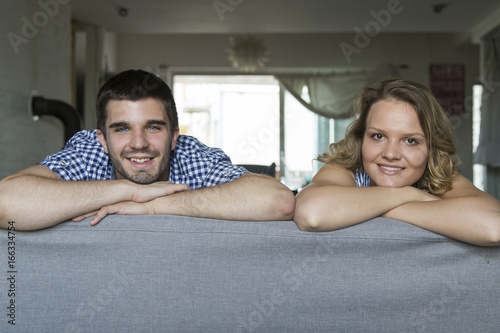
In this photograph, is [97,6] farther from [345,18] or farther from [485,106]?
[485,106]

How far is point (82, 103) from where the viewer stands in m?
5.70

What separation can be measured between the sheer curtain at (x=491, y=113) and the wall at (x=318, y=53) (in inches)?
50.7

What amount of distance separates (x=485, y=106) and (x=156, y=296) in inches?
210

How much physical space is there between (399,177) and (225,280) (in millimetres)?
680

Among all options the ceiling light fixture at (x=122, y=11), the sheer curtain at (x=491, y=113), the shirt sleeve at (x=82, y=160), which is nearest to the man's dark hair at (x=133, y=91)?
the shirt sleeve at (x=82, y=160)

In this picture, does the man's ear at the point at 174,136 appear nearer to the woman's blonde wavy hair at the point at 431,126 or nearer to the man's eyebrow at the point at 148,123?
the man's eyebrow at the point at 148,123

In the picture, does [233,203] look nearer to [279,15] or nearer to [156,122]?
[156,122]

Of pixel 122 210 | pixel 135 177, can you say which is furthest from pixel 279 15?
pixel 122 210

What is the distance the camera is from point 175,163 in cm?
176

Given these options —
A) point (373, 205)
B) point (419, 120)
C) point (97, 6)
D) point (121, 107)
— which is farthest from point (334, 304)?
point (97, 6)

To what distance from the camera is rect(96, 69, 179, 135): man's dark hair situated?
Result: 60.0 inches

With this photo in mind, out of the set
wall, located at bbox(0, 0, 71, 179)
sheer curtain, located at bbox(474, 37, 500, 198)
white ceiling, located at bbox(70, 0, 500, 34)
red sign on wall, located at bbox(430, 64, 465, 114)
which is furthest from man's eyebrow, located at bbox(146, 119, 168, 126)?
red sign on wall, located at bbox(430, 64, 465, 114)

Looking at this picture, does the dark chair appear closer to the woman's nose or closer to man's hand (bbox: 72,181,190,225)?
the woman's nose

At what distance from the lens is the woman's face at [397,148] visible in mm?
1446
